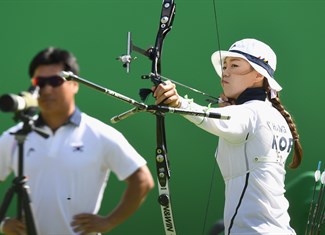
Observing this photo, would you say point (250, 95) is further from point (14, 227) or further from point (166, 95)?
point (14, 227)

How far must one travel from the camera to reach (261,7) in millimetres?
4504

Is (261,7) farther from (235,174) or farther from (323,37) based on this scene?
(235,174)

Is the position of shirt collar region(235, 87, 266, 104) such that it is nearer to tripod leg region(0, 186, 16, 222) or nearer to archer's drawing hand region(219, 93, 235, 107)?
archer's drawing hand region(219, 93, 235, 107)

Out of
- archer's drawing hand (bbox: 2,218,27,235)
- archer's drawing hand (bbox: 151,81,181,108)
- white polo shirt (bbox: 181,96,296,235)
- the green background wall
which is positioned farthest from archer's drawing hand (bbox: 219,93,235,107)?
archer's drawing hand (bbox: 2,218,27,235)

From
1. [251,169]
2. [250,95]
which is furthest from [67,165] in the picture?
[250,95]

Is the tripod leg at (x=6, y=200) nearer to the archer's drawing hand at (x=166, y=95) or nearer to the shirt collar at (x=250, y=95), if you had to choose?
the archer's drawing hand at (x=166, y=95)

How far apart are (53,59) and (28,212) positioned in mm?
479

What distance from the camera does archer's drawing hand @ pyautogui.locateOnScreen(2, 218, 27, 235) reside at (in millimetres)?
2350

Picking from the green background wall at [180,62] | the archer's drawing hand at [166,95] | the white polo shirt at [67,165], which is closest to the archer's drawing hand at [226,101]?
the archer's drawing hand at [166,95]

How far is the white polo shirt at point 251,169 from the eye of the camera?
3018 mm

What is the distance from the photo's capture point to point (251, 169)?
308 centimetres

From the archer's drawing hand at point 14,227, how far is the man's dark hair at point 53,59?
0.45 m

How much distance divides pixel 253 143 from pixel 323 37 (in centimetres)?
167

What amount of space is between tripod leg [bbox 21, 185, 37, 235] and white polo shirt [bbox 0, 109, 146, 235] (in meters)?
0.10
